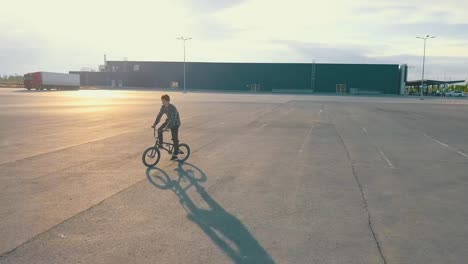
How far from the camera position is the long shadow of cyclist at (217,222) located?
4.77m

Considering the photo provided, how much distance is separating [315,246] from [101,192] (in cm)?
424

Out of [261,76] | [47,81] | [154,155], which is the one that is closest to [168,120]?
[154,155]

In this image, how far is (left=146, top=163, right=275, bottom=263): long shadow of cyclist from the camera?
4.77 meters

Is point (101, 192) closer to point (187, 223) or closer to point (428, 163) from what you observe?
point (187, 223)

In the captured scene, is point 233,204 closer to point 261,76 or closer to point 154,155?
point 154,155

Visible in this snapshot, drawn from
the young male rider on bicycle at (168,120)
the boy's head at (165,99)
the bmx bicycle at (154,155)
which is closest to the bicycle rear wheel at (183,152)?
the bmx bicycle at (154,155)

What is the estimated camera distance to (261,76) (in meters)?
98.3

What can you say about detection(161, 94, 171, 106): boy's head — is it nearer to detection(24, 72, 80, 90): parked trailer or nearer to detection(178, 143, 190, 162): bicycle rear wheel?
detection(178, 143, 190, 162): bicycle rear wheel

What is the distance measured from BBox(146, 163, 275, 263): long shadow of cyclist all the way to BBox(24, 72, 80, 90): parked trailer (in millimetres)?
68839

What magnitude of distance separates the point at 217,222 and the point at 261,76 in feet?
308

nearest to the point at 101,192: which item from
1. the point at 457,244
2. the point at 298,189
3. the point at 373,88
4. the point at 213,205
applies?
the point at 213,205

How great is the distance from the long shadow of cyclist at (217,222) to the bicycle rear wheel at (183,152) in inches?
69.3

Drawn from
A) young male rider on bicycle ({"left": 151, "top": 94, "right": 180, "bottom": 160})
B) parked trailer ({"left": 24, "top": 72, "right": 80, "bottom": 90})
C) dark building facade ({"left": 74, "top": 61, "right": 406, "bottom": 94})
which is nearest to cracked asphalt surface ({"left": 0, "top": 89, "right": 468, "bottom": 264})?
young male rider on bicycle ({"left": 151, "top": 94, "right": 180, "bottom": 160})

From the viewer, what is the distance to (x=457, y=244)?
5.14 metres
